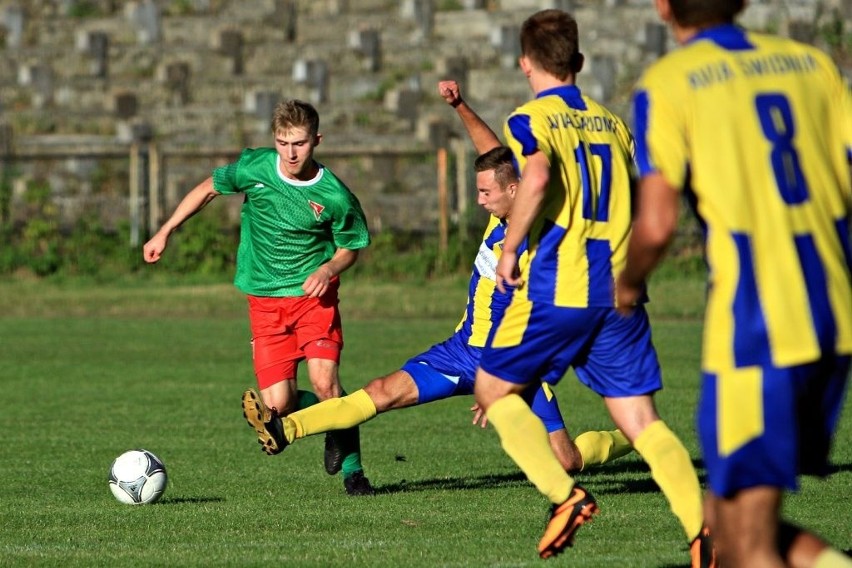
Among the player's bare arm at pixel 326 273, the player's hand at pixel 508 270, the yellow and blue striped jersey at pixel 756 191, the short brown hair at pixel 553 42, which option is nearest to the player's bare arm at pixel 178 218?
the player's bare arm at pixel 326 273

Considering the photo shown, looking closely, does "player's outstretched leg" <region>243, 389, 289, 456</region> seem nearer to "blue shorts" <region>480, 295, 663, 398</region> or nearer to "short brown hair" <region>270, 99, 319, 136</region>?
"short brown hair" <region>270, 99, 319, 136</region>

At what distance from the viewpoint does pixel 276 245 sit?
8.57 meters

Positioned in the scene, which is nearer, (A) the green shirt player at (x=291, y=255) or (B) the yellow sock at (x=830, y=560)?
(B) the yellow sock at (x=830, y=560)

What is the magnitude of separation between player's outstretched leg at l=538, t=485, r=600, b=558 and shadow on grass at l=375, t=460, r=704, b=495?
8.27 feet

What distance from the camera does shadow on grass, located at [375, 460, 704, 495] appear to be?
327 inches

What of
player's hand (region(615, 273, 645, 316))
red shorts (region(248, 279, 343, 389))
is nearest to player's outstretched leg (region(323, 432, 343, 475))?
red shorts (region(248, 279, 343, 389))

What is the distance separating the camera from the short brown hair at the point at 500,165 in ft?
24.7

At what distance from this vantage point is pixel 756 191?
425 centimetres

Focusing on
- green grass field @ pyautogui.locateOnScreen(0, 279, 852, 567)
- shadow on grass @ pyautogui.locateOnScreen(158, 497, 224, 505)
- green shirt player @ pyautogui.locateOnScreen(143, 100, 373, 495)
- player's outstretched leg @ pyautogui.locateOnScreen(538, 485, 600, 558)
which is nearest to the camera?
player's outstretched leg @ pyautogui.locateOnScreen(538, 485, 600, 558)

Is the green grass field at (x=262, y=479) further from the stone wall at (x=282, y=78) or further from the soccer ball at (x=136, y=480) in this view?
the stone wall at (x=282, y=78)

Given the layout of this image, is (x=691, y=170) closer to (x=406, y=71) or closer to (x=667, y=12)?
(x=667, y=12)

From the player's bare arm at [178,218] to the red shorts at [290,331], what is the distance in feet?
2.06

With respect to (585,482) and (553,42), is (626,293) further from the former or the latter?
(585,482)

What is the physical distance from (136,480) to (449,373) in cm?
162
